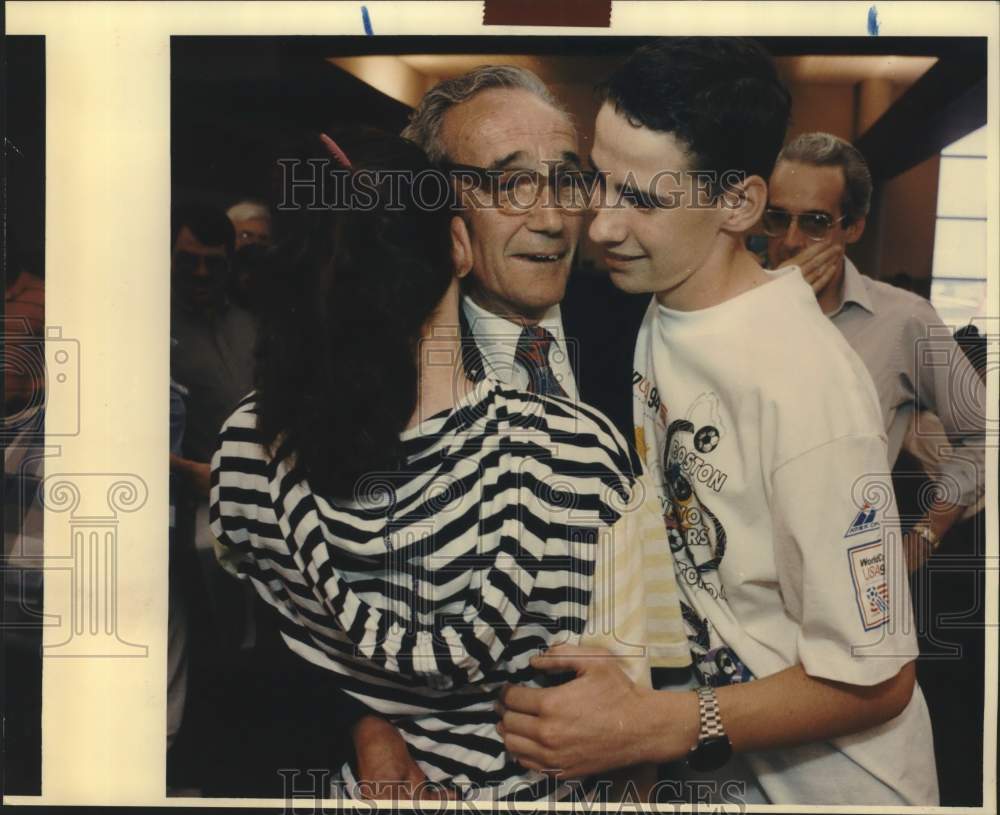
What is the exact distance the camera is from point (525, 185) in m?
1.63

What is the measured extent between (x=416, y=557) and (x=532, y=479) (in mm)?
246

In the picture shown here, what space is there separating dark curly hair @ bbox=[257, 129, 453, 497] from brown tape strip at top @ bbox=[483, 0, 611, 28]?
0.29 m

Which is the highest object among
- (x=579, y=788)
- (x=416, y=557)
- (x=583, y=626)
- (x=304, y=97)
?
(x=304, y=97)

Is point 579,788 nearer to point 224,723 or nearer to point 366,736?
point 366,736

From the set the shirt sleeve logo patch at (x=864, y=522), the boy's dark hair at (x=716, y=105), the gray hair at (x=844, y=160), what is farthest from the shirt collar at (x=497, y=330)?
the shirt sleeve logo patch at (x=864, y=522)

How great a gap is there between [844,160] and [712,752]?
3.44 feet

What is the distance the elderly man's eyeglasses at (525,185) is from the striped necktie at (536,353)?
212 millimetres

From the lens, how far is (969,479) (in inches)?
66.2

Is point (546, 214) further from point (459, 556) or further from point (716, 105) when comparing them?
point (459, 556)

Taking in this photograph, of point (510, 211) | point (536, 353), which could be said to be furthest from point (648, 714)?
point (510, 211)

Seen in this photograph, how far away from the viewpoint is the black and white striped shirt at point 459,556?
162 centimetres

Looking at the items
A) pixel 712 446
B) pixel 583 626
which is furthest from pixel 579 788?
pixel 712 446

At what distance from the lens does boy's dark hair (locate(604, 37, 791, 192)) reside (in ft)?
5.26

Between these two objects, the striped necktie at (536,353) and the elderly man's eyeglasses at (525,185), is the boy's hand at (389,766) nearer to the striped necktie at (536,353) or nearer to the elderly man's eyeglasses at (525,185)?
the striped necktie at (536,353)
